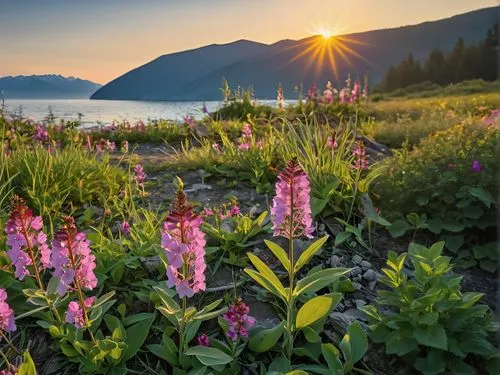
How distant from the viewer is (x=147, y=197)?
4.79 metres

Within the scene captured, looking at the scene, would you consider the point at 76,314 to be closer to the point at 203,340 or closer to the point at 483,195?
the point at 203,340

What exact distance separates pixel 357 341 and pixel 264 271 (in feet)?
1.96

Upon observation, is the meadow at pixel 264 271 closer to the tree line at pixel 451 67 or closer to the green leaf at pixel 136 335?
the green leaf at pixel 136 335

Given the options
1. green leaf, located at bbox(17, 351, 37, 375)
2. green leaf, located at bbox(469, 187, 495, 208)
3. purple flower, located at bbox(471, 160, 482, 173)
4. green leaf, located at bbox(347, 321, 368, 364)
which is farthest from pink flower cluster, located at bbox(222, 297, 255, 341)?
purple flower, located at bbox(471, 160, 482, 173)

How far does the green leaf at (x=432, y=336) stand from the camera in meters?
2.44

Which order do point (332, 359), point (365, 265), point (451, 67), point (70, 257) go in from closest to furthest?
point (70, 257) → point (332, 359) → point (365, 265) → point (451, 67)

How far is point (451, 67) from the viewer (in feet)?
189

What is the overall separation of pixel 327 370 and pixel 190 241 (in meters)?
0.99

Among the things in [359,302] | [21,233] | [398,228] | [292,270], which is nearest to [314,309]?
[292,270]

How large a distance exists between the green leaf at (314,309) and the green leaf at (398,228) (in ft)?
5.59

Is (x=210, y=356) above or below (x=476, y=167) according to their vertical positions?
below

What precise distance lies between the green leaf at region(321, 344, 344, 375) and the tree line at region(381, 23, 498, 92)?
184 feet

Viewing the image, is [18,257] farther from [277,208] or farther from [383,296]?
[383,296]

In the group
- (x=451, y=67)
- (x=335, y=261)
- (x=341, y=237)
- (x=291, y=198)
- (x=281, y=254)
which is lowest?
(x=335, y=261)
